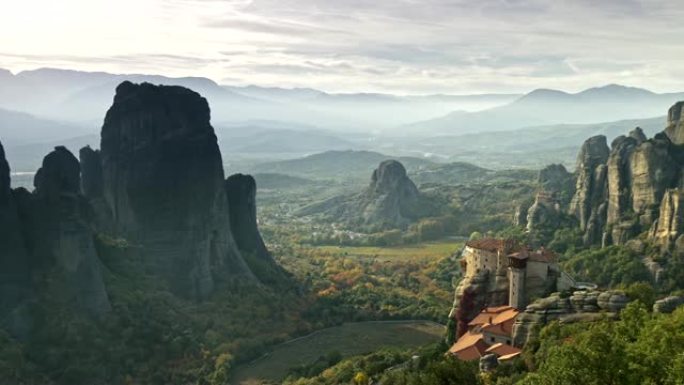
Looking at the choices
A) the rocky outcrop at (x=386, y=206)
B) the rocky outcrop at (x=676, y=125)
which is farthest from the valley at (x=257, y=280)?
the rocky outcrop at (x=386, y=206)

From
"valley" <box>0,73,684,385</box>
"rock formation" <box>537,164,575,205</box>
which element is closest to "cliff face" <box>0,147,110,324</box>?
"valley" <box>0,73,684,385</box>

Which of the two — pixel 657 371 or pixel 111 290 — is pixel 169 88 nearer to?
pixel 111 290

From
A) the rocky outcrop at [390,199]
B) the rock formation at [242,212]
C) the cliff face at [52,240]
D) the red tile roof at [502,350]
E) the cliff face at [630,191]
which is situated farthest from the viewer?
the rocky outcrop at [390,199]

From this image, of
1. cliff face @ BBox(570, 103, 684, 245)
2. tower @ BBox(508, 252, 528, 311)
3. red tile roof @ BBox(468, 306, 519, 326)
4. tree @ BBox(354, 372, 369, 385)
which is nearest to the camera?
red tile roof @ BBox(468, 306, 519, 326)

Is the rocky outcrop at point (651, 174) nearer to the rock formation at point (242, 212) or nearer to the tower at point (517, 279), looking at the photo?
the tower at point (517, 279)

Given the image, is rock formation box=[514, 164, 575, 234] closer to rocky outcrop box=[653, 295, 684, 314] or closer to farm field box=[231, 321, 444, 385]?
farm field box=[231, 321, 444, 385]
